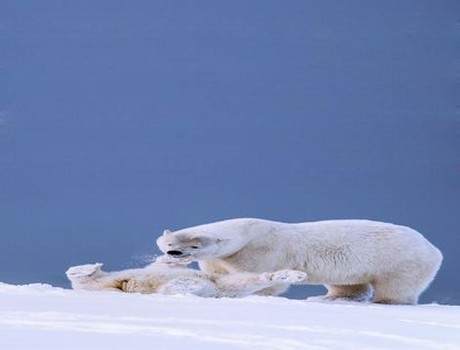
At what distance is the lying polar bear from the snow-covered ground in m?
0.35

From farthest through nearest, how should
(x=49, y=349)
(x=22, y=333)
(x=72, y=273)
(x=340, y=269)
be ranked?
(x=340, y=269) → (x=72, y=273) → (x=22, y=333) → (x=49, y=349)

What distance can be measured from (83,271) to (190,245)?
391 mm

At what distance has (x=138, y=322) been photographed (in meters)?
1.87

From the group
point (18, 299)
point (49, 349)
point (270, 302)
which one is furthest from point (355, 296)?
point (49, 349)

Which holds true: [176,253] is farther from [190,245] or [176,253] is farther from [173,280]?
[173,280]

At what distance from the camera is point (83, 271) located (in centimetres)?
301

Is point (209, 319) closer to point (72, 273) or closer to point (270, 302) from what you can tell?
point (270, 302)

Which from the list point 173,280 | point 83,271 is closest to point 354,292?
point 173,280

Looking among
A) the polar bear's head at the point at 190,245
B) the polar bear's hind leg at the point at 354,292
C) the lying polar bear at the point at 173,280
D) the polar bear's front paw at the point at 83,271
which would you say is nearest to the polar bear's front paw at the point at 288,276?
the lying polar bear at the point at 173,280

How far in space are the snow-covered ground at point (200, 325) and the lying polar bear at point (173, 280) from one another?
346mm

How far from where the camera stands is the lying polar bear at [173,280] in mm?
2811

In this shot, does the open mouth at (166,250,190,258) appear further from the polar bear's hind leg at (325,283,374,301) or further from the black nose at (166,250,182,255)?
the polar bear's hind leg at (325,283,374,301)

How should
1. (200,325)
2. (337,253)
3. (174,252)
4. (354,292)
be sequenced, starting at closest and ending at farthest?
(200,325), (174,252), (337,253), (354,292)

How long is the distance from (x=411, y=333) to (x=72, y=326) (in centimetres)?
70
